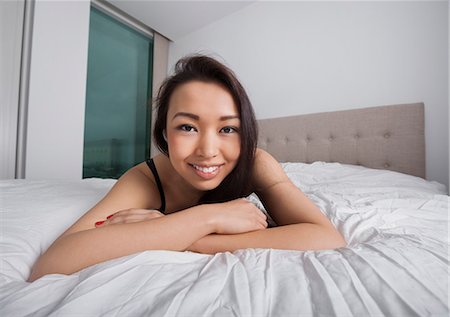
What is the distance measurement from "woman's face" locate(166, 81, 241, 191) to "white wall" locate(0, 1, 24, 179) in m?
2.21

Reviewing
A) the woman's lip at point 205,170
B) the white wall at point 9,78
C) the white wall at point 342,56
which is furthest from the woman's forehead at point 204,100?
the white wall at point 9,78

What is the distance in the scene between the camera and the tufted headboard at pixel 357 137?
1.80 meters

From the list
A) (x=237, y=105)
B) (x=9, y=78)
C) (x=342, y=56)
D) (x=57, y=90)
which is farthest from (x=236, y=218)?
(x=9, y=78)

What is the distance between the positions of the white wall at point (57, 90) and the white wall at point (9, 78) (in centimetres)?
14

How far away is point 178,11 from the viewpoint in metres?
2.74

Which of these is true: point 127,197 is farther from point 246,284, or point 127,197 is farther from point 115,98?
point 115,98

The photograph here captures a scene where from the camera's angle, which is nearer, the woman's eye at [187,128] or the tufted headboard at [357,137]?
the woman's eye at [187,128]

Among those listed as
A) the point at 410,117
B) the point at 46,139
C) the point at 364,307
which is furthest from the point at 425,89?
the point at 46,139

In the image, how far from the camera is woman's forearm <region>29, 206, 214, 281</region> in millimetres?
445

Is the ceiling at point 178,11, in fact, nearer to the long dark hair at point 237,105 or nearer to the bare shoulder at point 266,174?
the long dark hair at point 237,105

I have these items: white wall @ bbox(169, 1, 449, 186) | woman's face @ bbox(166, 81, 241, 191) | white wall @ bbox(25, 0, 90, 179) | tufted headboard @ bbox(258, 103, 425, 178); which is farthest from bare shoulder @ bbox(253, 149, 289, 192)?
white wall @ bbox(25, 0, 90, 179)

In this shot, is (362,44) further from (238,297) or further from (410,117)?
(238,297)

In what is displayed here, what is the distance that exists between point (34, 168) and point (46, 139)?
0.91 ft

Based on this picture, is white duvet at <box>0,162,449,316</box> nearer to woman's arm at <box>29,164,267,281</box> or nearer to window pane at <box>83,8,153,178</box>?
woman's arm at <box>29,164,267,281</box>
